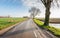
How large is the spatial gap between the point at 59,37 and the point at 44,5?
2278cm

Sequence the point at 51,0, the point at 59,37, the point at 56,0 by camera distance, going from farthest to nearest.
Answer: the point at 51,0 → the point at 56,0 → the point at 59,37

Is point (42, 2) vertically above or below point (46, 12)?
above

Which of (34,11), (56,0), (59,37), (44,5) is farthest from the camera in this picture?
(34,11)

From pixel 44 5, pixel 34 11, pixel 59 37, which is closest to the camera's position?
pixel 59 37

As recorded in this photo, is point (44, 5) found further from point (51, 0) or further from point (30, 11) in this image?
point (30, 11)

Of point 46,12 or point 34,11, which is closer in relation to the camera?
point 46,12

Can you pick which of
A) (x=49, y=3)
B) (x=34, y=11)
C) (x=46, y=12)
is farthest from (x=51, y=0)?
(x=34, y=11)

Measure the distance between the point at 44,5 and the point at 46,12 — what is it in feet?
6.74

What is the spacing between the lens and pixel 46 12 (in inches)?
1432

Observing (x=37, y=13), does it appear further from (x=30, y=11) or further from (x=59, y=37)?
(x=59, y=37)

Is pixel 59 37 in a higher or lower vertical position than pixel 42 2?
lower

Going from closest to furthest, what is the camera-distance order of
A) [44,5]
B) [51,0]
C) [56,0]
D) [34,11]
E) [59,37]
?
[59,37], [56,0], [51,0], [44,5], [34,11]

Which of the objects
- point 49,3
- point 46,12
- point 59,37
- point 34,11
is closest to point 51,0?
point 49,3

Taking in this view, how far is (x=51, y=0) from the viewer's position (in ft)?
112
